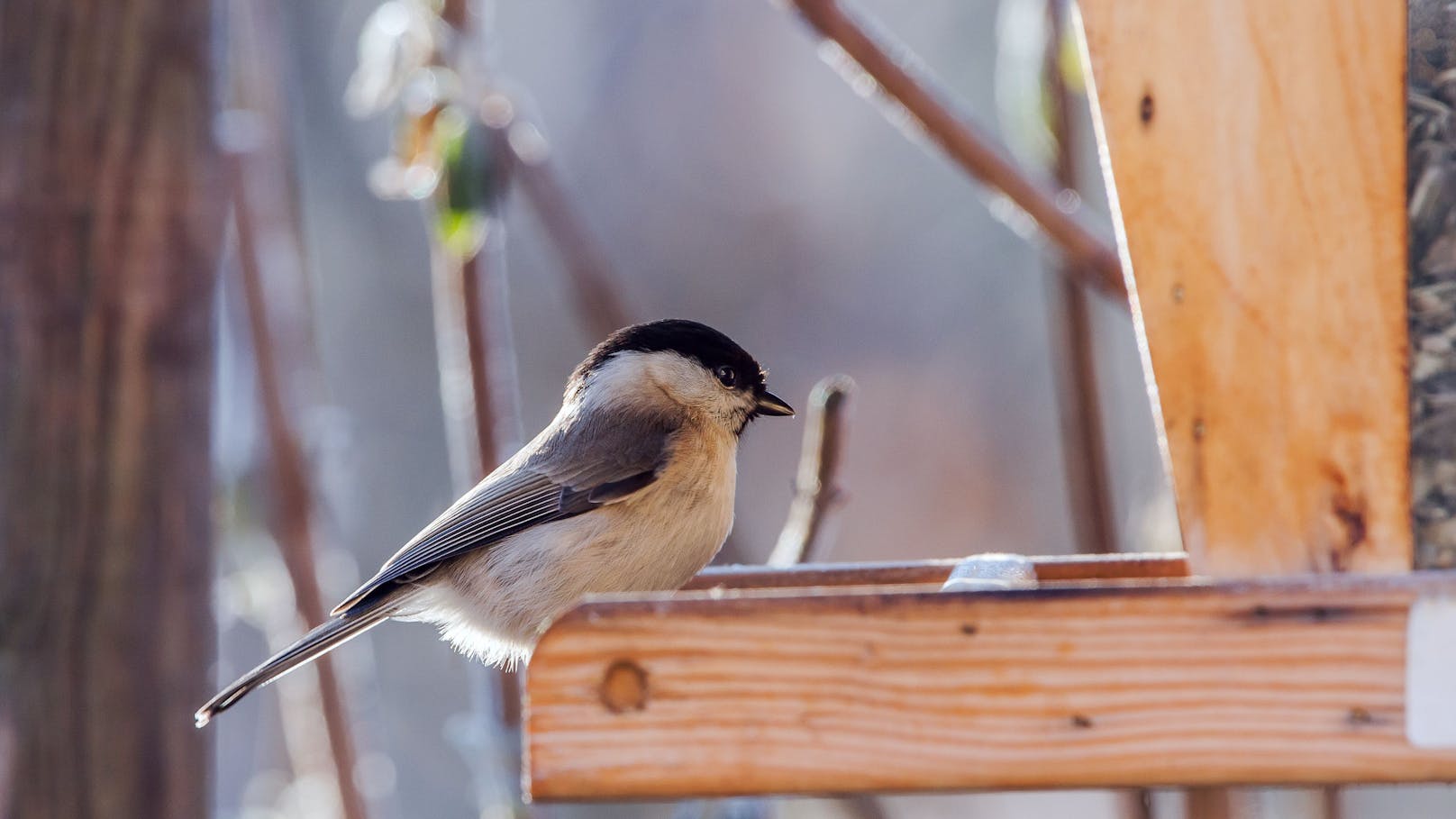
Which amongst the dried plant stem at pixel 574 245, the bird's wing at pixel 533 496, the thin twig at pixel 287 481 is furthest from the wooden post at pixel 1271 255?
the thin twig at pixel 287 481

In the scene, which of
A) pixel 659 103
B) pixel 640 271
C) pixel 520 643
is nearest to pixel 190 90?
pixel 520 643

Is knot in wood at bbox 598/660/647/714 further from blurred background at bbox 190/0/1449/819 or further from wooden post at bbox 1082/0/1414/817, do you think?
blurred background at bbox 190/0/1449/819

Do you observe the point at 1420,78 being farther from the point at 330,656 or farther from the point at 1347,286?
the point at 330,656

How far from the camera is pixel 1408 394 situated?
191cm

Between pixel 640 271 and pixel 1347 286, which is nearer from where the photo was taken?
pixel 1347 286

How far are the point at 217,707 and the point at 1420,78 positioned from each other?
1.91 meters

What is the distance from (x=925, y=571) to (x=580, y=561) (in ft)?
1.85

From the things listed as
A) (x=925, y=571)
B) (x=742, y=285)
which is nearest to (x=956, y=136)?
(x=925, y=571)

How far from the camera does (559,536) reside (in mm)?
2441

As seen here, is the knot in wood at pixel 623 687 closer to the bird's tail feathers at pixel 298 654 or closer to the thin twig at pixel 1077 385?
the bird's tail feathers at pixel 298 654

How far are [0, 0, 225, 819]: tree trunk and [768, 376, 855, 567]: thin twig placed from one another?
101cm

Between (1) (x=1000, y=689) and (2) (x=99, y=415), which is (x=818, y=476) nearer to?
(1) (x=1000, y=689)

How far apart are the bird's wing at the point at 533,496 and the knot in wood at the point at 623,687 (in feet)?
A: 3.22

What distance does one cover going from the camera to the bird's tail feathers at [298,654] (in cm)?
217
